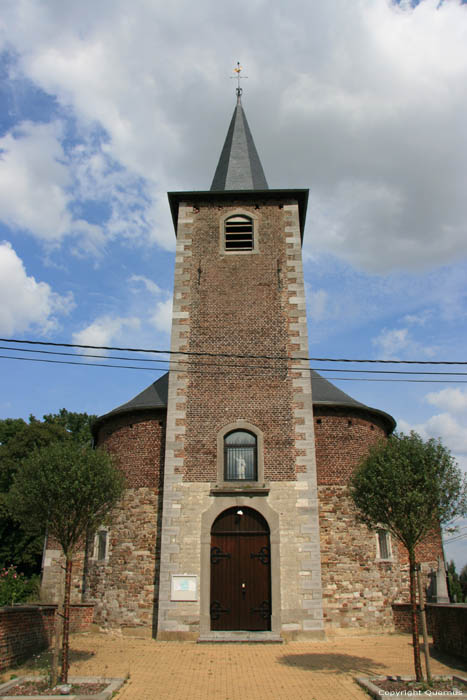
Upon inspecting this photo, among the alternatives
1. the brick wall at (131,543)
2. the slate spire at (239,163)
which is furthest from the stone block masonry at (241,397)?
the slate spire at (239,163)

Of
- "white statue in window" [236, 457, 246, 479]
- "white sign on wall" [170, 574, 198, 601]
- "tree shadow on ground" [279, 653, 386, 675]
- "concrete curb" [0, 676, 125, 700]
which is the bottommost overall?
"tree shadow on ground" [279, 653, 386, 675]

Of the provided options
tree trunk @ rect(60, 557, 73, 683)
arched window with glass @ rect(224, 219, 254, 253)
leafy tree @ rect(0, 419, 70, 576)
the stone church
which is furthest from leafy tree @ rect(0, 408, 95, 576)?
tree trunk @ rect(60, 557, 73, 683)

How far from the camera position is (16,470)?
2909 cm

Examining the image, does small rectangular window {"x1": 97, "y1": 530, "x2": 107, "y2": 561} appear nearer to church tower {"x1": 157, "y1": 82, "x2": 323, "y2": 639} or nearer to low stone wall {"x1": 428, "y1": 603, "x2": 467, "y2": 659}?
church tower {"x1": 157, "y1": 82, "x2": 323, "y2": 639}

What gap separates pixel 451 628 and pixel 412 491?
3.71 metres

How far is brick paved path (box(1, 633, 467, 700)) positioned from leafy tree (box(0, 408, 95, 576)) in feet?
56.6

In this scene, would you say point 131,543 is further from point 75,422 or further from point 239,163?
point 75,422

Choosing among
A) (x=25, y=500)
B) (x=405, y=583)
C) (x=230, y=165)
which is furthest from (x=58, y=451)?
(x=230, y=165)

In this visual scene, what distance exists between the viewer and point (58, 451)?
9.84 m

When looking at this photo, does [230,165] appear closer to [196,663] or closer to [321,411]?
[321,411]

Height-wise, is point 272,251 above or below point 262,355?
above

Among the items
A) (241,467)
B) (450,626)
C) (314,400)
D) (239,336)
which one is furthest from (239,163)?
(450,626)

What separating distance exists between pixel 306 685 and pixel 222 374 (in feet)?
25.9

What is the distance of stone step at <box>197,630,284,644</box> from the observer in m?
11.7
